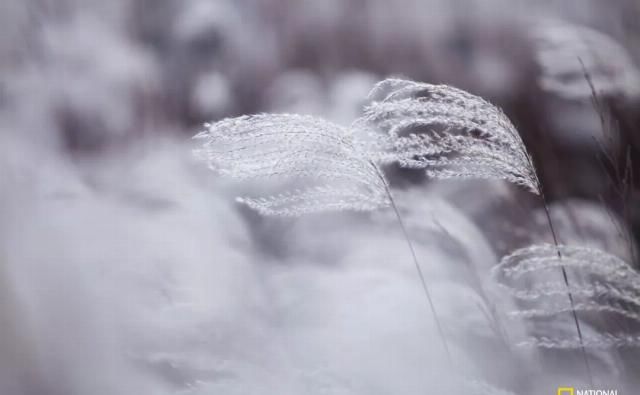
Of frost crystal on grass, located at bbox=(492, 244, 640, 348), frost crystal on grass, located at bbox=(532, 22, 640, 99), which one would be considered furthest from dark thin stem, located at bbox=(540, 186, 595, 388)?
frost crystal on grass, located at bbox=(532, 22, 640, 99)

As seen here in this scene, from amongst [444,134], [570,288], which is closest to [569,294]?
[570,288]

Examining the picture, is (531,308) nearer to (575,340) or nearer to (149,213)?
(575,340)

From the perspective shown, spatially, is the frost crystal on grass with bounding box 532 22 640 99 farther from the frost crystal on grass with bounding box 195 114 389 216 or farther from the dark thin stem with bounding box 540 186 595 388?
the frost crystal on grass with bounding box 195 114 389 216

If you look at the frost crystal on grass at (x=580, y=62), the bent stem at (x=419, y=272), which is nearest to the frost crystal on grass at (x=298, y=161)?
the bent stem at (x=419, y=272)

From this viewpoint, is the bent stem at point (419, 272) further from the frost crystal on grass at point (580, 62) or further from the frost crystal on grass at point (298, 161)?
the frost crystal on grass at point (580, 62)

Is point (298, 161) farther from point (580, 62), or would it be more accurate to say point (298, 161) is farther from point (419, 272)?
point (580, 62)

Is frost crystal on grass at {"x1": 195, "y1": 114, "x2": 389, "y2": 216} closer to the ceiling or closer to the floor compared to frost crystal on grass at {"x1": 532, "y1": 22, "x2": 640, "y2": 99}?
closer to the floor
